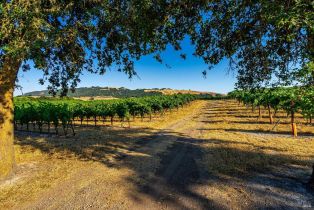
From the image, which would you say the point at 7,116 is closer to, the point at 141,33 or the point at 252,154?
the point at 141,33

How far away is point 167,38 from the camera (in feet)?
37.9

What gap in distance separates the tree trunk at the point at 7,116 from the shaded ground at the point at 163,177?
72 cm

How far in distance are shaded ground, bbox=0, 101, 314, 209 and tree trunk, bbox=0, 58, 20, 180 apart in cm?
72

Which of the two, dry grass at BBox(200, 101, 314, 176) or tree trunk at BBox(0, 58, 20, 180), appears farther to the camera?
dry grass at BBox(200, 101, 314, 176)

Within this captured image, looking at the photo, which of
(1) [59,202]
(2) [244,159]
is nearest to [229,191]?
(2) [244,159]

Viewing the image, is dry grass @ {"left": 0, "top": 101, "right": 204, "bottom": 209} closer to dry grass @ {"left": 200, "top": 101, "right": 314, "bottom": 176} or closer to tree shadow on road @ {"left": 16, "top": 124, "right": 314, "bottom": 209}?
tree shadow on road @ {"left": 16, "top": 124, "right": 314, "bottom": 209}

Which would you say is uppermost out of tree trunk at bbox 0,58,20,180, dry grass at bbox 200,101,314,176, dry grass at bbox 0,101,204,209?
tree trunk at bbox 0,58,20,180

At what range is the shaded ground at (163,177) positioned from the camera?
9.05 metres

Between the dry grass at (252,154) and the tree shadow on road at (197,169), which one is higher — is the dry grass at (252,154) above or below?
above

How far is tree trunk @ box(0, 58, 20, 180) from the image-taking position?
11625mm

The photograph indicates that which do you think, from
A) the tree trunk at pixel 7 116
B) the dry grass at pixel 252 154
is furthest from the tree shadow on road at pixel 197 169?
the tree trunk at pixel 7 116

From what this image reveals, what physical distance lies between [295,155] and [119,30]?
12312 millimetres

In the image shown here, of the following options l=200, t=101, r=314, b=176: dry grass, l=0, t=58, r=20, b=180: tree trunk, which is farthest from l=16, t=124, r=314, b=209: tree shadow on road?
l=0, t=58, r=20, b=180: tree trunk

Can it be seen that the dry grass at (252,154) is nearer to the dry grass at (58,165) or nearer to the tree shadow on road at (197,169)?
the tree shadow on road at (197,169)
